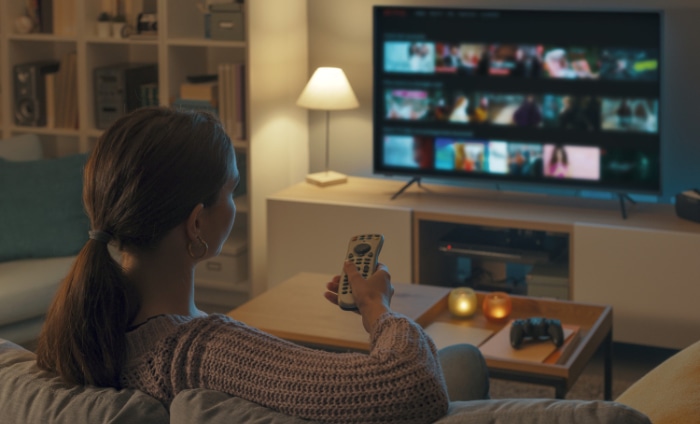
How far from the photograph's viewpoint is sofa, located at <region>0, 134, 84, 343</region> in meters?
3.77

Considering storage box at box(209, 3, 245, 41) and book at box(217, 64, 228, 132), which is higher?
storage box at box(209, 3, 245, 41)

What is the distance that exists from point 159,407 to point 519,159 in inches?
121

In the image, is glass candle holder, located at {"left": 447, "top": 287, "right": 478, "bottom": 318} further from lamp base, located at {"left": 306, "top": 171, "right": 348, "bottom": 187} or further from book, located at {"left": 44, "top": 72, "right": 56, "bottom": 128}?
book, located at {"left": 44, "top": 72, "right": 56, "bottom": 128}

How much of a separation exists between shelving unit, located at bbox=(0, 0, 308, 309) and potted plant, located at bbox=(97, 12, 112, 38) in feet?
0.13

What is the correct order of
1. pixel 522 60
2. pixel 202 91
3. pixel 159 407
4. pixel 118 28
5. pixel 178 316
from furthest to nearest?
1. pixel 118 28
2. pixel 202 91
3. pixel 522 60
4. pixel 178 316
5. pixel 159 407

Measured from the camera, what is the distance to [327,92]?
4430 mm

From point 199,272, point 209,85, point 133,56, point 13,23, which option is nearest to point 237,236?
point 199,272

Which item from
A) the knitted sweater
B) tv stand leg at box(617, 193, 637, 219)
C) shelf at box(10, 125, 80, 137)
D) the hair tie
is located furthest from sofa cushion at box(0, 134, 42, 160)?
the knitted sweater

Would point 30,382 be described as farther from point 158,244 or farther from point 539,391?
point 539,391

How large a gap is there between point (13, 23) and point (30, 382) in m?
3.77

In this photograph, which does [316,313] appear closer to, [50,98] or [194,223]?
[194,223]

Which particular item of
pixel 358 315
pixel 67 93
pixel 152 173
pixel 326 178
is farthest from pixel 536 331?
pixel 67 93

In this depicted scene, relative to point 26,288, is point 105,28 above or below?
above

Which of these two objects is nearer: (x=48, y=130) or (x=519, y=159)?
(x=519, y=159)
